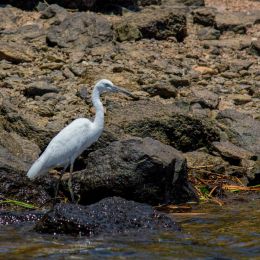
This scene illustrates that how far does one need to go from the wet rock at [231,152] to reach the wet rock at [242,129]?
25 cm

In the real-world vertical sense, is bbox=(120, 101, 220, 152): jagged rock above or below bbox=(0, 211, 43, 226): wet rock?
above

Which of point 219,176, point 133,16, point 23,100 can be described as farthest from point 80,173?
point 133,16

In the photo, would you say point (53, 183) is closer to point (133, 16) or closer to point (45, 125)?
point (45, 125)

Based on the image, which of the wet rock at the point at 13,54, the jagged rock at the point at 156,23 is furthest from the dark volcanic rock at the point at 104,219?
the jagged rock at the point at 156,23

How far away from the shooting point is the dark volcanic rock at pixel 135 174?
35.2 ft

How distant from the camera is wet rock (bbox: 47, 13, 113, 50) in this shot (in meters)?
17.5

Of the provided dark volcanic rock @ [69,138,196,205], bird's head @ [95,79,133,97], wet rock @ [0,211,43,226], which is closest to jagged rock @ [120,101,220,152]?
bird's head @ [95,79,133,97]

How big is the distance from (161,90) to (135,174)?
5146mm

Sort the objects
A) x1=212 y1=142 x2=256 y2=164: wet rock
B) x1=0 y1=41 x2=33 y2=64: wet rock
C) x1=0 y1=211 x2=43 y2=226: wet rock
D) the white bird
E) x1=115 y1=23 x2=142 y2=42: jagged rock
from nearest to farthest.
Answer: x1=0 y1=211 x2=43 y2=226: wet rock, the white bird, x1=212 y1=142 x2=256 y2=164: wet rock, x1=0 y1=41 x2=33 y2=64: wet rock, x1=115 y1=23 x2=142 y2=42: jagged rock

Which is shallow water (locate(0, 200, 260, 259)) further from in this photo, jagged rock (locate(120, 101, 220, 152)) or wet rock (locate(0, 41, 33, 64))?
wet rock (locate(0, 41, 33, 64))

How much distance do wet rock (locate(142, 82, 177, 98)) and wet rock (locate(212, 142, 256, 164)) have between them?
8.36 feet

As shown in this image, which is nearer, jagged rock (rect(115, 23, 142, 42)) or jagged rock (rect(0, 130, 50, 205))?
jagged rock (rect(0, 130, 50, 205))

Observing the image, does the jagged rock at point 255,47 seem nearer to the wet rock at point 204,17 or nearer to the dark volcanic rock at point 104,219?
the wet rock at point 204,17

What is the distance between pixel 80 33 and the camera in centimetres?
1773
